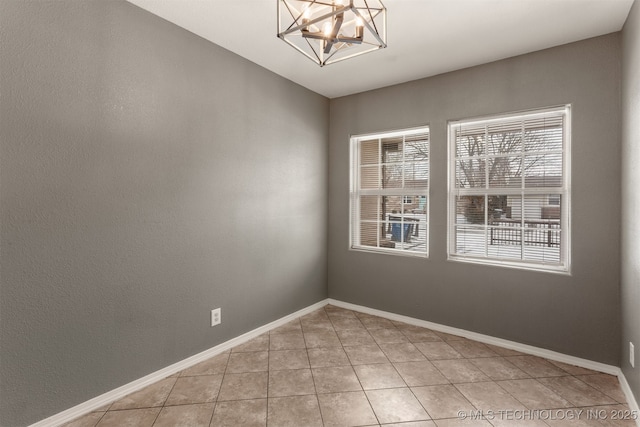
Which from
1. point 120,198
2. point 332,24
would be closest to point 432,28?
point 332,24

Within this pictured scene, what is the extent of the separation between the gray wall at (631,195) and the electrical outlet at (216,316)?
2897mm

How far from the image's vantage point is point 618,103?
239 cm

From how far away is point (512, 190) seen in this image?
2900mm

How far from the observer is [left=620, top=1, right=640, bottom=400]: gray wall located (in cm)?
192

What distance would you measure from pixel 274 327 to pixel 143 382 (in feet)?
4.31

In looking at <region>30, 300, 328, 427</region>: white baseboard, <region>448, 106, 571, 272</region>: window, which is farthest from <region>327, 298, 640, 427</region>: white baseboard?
<region>30, 300, 328, 427</region>: white baseboard

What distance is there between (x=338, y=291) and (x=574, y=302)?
2342 millimetres

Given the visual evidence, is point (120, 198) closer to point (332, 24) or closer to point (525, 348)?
point (332, 24)

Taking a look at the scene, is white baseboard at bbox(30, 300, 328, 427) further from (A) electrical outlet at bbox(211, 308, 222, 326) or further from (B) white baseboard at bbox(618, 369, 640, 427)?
(B) white baseboard at bbox(618, 369, 640, 427)

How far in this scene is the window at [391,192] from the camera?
3.47 metres

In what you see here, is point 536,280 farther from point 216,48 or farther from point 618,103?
point 216,48

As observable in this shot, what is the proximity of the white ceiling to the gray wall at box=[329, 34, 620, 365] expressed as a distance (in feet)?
0.71

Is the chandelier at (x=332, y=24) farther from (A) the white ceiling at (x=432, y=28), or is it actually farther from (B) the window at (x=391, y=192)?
(B) the window at (x=391, y=192)

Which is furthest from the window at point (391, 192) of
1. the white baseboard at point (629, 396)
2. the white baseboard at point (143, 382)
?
the white baseboard at point (629, 396)
